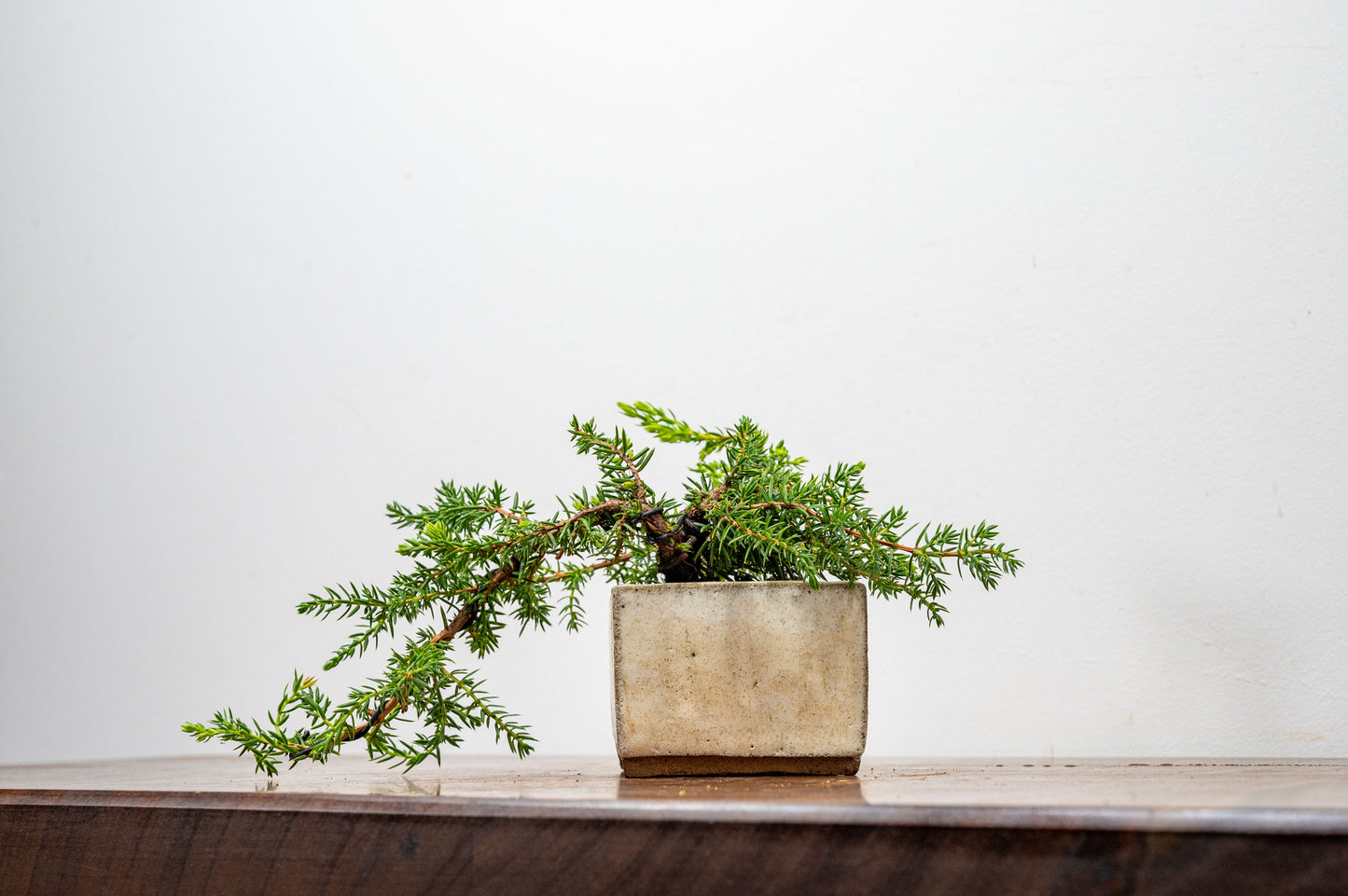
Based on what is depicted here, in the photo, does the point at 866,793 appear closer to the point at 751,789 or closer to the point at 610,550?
the point at 751,789

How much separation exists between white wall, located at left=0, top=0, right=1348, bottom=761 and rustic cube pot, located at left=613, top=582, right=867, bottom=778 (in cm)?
46

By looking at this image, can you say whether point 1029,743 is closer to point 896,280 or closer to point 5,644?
point 896,280

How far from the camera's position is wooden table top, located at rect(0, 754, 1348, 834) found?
269 mm

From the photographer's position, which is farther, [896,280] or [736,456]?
[896,280]

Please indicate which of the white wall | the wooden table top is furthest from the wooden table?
the white wall

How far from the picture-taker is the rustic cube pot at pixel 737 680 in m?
0.46

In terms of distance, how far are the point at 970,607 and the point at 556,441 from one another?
407 millimetres

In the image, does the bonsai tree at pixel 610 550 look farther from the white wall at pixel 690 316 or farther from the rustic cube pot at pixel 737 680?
the white wall at pixel 690 316

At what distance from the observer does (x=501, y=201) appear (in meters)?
1.02

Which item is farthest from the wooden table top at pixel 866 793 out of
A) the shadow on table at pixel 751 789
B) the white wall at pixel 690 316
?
the white wall at pixel 690 316

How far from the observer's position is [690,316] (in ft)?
3.18

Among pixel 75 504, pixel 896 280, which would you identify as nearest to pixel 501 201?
pixel 896 280

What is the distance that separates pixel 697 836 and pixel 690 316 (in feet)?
2.33

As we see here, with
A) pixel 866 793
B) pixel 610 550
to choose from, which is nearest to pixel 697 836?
pixel 866 793
